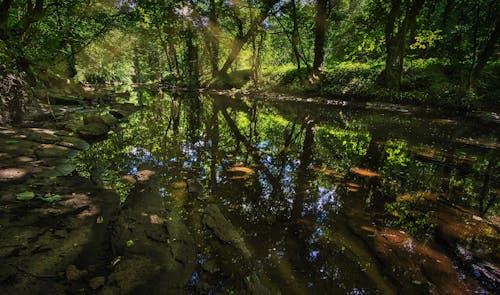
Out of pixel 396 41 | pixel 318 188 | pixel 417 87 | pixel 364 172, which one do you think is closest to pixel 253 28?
pixel 396 41

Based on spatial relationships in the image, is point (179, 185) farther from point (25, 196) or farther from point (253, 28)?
point (253, 28)

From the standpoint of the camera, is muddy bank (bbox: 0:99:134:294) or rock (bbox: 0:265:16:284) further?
muddy bank (bbox: 0:99:134:294)

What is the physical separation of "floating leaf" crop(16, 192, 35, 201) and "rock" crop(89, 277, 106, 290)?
1.71m

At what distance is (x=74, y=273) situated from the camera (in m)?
2.03

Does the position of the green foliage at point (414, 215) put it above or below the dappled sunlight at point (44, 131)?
below

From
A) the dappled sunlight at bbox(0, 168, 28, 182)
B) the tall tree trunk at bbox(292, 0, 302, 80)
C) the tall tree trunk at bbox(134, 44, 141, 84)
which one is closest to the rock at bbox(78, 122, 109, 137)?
the dappled sunlight at bbox(0, 168, 28, 182)

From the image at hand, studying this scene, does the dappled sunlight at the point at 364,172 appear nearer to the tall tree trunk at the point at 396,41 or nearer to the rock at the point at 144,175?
the rock at the point at 144,175

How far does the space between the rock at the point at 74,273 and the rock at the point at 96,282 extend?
4.4 inches

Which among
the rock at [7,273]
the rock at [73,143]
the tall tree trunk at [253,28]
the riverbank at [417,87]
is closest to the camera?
the rock at [7,273]

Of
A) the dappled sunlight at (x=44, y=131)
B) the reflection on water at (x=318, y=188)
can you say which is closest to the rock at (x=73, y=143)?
the reflection on water at (x=318, y=188)

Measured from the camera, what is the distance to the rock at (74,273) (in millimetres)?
1995

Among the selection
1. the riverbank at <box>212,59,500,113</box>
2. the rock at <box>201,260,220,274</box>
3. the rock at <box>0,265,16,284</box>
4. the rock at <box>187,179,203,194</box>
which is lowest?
the rock at <box>201,260,220,274</box>

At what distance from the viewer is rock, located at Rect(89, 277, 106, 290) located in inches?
76.1

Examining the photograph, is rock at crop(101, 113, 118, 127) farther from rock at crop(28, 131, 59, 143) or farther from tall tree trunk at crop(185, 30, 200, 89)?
tall tree trunk at crop(185, 30, 200, 89)
